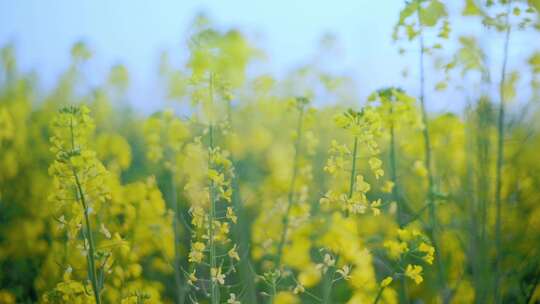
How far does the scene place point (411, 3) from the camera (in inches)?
123

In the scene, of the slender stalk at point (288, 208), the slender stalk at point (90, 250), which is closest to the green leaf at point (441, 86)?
the slender stalk at point (288, 208)

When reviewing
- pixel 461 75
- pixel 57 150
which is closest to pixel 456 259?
pixel 461 75

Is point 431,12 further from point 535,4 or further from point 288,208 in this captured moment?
point 288,208

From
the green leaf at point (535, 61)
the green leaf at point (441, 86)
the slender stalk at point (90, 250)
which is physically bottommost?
the slender stalk at point (90, 250)

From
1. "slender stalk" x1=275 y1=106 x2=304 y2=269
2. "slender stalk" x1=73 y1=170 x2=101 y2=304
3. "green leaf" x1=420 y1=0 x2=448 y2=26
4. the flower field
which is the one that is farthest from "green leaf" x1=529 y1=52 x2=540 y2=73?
"slender stalk" x1=73 y1=170 x2=101 y2=304

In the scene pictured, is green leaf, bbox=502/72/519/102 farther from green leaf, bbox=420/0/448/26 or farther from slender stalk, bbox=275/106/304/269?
slender stalk, bbox=275/106/304/269

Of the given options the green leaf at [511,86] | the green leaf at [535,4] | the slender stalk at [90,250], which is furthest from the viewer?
the green leaf at [511,86]

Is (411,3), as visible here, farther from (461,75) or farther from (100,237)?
(100,237)

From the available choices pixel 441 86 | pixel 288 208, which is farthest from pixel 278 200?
pixel 441 86

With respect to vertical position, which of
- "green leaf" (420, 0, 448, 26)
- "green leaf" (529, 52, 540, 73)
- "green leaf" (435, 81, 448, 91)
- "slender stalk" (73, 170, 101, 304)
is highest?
"green leaf" (420, 0, 448, 26)

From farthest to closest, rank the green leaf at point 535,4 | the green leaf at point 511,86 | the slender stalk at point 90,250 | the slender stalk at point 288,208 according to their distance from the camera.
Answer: the green leaf at point 511,86 → the slender stalk at point 288,208 → the green leaf at point 535,4 → the slender stalk at point 90,250

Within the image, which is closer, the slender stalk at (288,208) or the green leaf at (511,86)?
the slender stalk at (288,208)

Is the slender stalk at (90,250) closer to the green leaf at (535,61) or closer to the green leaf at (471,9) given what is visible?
the green leaf at (471,9)

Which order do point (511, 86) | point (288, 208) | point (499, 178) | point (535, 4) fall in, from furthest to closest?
point (511, 86) → point (288, 208) → point (535, 4) → point (499, 178)
